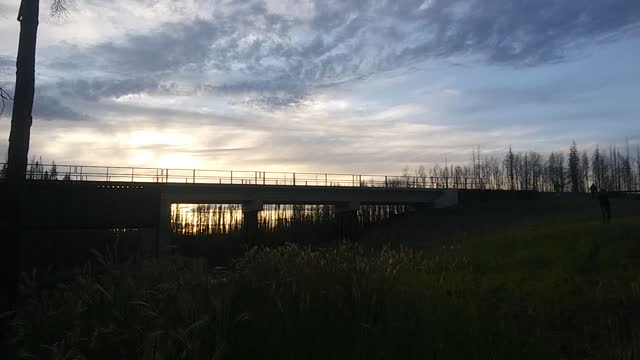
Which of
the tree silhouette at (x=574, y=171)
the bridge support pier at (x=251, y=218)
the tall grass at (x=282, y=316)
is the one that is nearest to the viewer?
the tall grass at (x=282, y=316)

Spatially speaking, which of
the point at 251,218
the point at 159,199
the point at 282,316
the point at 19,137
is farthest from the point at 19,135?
the point at 251,218

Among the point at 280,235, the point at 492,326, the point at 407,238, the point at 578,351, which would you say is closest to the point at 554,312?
the point at 578,351

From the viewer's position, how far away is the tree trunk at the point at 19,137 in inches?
342

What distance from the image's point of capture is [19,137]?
356 inches

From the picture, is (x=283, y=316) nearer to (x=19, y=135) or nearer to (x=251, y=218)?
(x=19, y=135)

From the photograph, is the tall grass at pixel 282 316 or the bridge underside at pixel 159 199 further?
the bridge underside at pixel 159 199

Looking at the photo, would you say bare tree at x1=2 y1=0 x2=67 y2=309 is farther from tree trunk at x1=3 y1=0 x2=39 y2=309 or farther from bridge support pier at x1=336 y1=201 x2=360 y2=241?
bridge support pier at x1=336 y1=201 x2=360 y2=241

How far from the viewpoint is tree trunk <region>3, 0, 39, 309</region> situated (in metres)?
8.69

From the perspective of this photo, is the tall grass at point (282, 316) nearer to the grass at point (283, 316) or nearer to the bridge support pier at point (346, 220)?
the grass at point (283, 316)

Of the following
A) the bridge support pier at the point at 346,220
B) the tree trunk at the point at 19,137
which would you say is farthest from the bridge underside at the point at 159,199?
the tree trunk at the point at 19,137

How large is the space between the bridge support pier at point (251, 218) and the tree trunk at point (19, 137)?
Answer: 145 feet

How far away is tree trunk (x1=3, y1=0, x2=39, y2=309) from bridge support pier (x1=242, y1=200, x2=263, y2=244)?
44172mm

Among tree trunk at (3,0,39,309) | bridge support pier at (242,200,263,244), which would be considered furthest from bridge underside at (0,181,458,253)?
tree trunk at (3,0,39,309)

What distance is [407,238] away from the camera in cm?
5138
